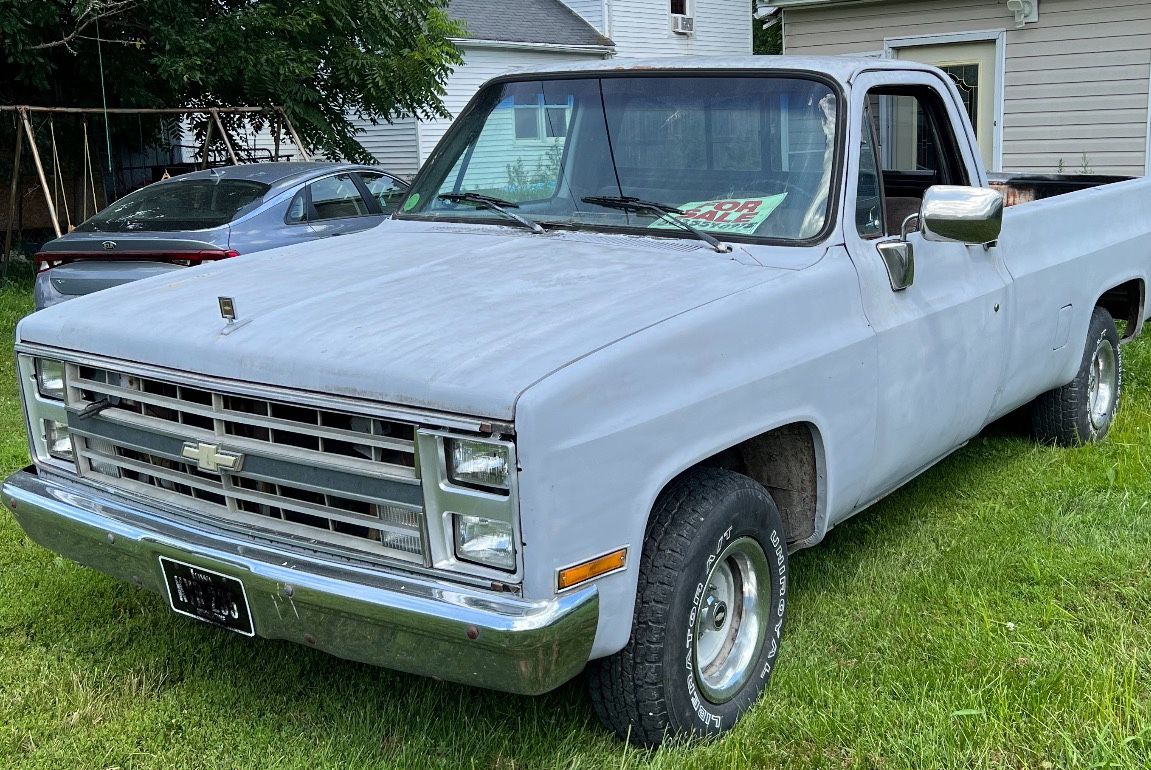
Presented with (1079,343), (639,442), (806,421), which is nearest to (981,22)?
(1079,343)

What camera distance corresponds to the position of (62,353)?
11.8ft

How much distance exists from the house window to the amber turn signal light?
2.04m

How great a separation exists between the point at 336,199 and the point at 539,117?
5980 millimetres

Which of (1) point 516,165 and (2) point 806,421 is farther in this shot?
(1) point 516,165

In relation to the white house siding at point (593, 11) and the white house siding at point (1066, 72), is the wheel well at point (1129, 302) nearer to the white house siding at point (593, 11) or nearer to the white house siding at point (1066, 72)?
the white house siding at point (1066, 72)

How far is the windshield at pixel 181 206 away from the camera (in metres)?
9.02

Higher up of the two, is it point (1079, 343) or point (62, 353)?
point (62, 353)

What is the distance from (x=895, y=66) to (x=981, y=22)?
8887 mm

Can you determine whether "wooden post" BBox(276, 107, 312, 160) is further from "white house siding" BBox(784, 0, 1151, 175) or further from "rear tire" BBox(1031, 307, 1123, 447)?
"rear tire" BBox(1031, 307, 1123, 447)

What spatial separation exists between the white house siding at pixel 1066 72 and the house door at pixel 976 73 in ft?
Answer: 0.54

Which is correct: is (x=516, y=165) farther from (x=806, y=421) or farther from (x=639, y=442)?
(x=639, y=442)

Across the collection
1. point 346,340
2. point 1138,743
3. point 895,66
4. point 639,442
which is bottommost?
point 1138,743

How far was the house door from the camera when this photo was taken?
12656 mm

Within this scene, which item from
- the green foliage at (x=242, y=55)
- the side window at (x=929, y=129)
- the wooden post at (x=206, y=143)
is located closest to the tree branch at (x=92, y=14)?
the green foliage at (x=242, y=55)
